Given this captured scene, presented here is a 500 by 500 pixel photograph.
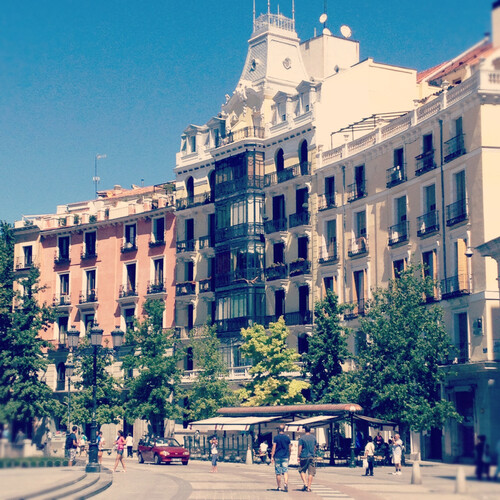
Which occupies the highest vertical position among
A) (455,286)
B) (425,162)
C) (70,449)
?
(425,162)

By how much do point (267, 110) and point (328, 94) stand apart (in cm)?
773

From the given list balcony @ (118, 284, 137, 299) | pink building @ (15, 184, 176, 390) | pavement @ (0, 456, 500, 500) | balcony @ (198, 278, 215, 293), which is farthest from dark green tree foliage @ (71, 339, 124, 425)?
pavement @ (0, 456, 500, 500)

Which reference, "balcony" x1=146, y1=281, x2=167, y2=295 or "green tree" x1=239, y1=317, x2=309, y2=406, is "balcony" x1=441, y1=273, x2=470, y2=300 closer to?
"green tree" x1=239, y1=317, x2=309, y2=406

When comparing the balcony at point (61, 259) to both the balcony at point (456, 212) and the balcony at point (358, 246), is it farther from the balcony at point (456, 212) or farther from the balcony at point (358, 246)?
the balcony at point (456, 212)

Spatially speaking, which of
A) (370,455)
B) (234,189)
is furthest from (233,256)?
(370,455)

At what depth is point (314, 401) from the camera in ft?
254

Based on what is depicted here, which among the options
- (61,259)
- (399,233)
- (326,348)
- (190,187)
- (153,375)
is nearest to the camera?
(399,233)

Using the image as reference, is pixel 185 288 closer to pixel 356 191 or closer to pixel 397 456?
pixel 356 191

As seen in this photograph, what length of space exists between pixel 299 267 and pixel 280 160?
1057 cm

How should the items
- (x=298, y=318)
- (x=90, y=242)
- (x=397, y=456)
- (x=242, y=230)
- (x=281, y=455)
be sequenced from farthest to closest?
(x=90, y=242) < (x=242, y=230) < (x=298, y=318) < (x=397, y=456) < (x=281, y=455)

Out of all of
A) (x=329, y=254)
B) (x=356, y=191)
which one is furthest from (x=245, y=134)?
(x=356, y=191)

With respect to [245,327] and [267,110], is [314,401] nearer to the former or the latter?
[245,327]

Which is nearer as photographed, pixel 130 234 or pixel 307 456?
pixel 307 456

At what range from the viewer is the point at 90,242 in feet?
360
